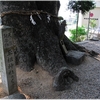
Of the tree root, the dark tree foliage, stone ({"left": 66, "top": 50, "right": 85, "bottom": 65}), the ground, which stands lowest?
the ground

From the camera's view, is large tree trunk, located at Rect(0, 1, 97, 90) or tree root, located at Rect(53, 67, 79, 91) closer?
tree root, located at Rect(53, 67, 79, 91)

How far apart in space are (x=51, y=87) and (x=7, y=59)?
2.66ft

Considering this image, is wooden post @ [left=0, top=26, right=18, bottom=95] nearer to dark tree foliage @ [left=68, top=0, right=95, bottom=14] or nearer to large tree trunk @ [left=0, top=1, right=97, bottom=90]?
large tree trunk @ [left=0, top=1, right=97, bottom=90]

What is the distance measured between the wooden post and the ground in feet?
0.55

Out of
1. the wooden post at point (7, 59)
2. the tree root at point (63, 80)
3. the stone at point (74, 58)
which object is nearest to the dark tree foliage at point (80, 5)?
the stone at point (74, 58)

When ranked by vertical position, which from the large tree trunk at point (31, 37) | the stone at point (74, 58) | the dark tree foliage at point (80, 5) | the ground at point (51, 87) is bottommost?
the ground at point (51, 87)

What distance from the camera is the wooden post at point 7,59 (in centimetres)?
187

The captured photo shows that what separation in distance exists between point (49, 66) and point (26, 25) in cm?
87

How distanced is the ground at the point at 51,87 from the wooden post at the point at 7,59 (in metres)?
0.17

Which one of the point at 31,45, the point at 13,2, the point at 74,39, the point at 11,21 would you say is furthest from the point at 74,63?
the point at 74,39

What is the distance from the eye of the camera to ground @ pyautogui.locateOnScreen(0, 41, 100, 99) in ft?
6.70

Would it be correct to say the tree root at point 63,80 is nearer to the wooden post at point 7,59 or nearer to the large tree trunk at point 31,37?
the large tree trunk at point 31,37

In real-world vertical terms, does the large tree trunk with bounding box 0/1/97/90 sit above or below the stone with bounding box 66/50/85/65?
above

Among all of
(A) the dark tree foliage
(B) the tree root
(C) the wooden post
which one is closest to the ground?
(B) the tree root
